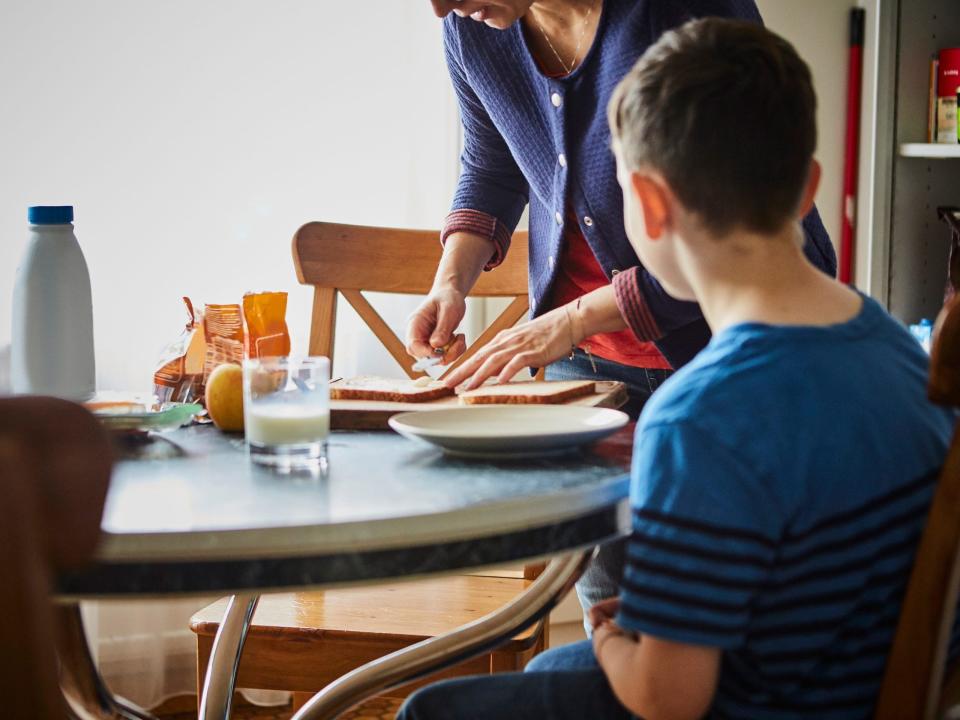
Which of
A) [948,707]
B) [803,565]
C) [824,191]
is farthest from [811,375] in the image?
[824,191]

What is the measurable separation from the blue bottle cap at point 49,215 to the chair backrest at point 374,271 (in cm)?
67

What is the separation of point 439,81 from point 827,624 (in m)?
1.80

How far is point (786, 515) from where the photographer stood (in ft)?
2.44

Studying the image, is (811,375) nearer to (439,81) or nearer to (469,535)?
(469,535)

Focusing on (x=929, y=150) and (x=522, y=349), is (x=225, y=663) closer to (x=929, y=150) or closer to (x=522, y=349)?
(x=522, y=349)

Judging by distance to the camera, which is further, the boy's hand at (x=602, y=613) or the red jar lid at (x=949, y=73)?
the red jar lid at (x=949, y=73)

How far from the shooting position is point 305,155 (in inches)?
89.0

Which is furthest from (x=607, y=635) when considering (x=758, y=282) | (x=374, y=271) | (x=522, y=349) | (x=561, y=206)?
(x=374, y=271)

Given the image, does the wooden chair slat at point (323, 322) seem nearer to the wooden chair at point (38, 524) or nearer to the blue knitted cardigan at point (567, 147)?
the blue knitted cardigan at point (567, 147)

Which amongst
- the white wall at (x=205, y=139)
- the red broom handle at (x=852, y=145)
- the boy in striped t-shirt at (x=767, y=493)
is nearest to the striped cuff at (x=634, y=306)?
the boy in striped t-shirt at (x=767, y=493)

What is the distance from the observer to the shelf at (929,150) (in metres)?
2.03

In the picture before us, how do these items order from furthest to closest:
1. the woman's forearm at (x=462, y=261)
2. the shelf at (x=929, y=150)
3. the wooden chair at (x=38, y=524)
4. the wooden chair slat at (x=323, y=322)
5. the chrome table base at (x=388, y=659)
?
the shelf at (x=929, y=150) < the wooden chair slat at (x=323, y=322) < the woman's forearm at (x=462, y=261) < the chrome table base at (x=388, y=659) < the wooden chair at (x=38, y=524)

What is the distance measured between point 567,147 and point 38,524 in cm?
111

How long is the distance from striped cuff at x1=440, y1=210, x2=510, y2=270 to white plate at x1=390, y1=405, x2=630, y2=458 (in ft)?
2.10
